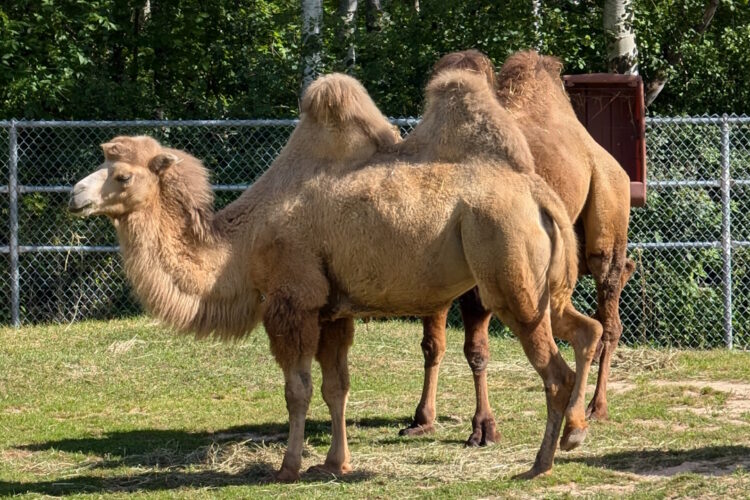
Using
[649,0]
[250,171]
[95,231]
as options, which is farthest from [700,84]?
[95,231]

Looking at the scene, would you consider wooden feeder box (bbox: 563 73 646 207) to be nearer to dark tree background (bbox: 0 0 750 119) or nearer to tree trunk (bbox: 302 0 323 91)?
dark tree background (bbox: 0 0 750 119)

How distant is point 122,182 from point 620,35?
7.97m

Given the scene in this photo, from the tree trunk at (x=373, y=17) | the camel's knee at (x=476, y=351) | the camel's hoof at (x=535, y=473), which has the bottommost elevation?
the camel's hoof at (x=535, y=473)

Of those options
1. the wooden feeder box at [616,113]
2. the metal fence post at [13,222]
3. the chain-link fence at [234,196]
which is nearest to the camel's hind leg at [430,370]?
the wooden feeder box at [616,113]

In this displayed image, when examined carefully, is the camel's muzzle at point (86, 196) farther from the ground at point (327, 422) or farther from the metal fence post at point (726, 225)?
the metal fence post at point (726, 225)

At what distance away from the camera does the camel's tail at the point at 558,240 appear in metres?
7.06

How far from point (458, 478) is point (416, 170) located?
6.02 feet

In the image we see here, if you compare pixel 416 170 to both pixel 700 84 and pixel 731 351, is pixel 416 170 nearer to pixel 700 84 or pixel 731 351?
pixel 731 351

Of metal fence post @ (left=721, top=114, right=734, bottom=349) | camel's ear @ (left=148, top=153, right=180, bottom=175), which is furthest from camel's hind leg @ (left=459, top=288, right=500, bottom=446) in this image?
metal fence post @ (left=721, top=114, right=734, bottom=349)

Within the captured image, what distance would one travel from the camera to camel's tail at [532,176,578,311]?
7062 millimetres

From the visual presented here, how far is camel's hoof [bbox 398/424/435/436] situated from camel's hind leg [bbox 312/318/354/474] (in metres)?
1.15

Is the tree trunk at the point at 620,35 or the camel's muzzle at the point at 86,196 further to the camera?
the tree trunk at the point at 620,35

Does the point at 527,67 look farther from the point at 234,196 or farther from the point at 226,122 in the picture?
the point at 234,196

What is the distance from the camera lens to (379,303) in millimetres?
7312
